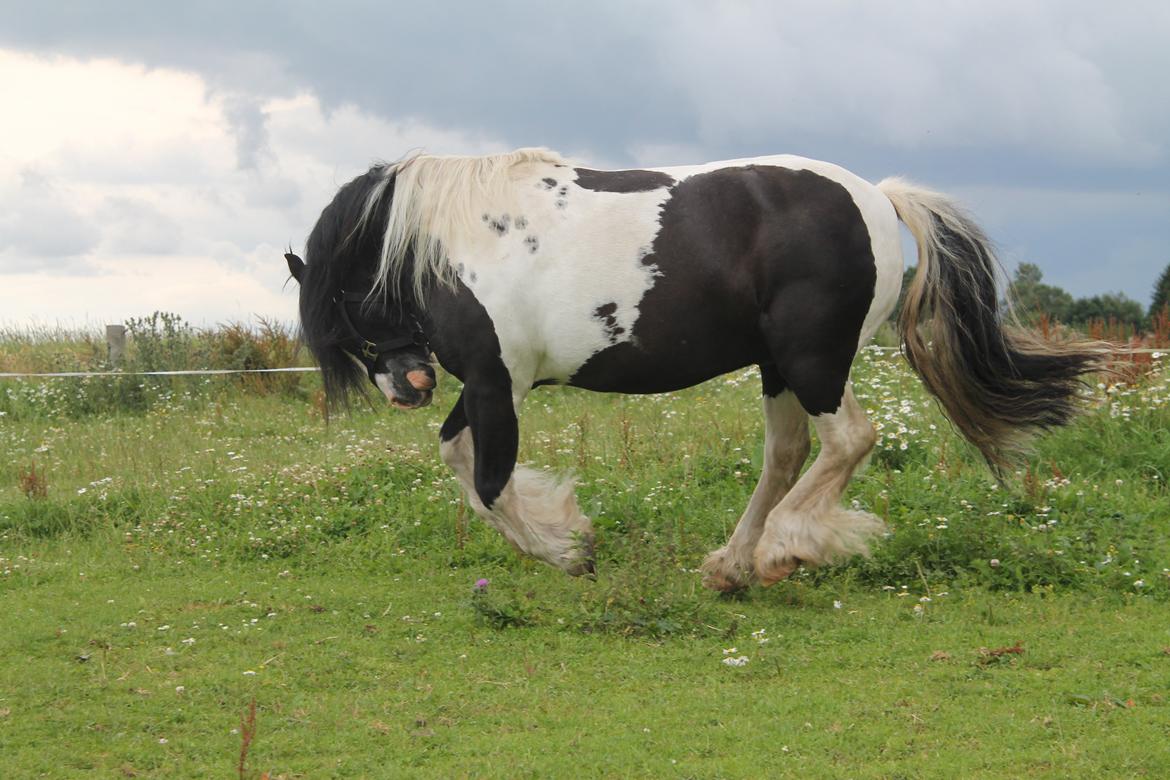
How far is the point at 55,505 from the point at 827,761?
243 inches

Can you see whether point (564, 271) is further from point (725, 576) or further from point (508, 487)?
point (725, 576)

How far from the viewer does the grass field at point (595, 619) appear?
3.96 metres

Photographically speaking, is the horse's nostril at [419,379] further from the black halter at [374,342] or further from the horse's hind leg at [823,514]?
the horse's hind leg at [823,514]

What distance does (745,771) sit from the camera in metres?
3.69

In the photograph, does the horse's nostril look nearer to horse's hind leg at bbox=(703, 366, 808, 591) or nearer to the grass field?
the grass field

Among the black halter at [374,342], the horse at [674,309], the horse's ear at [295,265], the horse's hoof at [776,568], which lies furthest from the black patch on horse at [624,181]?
the horse's hoof at [776,568]

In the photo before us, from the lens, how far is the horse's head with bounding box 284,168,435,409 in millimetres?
5980

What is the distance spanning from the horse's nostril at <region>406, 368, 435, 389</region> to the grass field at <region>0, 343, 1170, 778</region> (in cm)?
112

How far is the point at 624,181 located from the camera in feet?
18.5

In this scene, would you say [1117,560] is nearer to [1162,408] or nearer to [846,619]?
[846,619]

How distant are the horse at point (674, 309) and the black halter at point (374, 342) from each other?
1 cm

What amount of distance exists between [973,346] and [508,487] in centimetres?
248

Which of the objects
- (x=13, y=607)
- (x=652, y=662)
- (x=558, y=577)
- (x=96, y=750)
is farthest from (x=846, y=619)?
(x=13, y=607)

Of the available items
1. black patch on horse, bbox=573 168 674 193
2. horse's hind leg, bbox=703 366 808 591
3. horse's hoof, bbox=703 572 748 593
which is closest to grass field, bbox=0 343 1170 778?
horse's hoof, bbox=703 572 748 593
